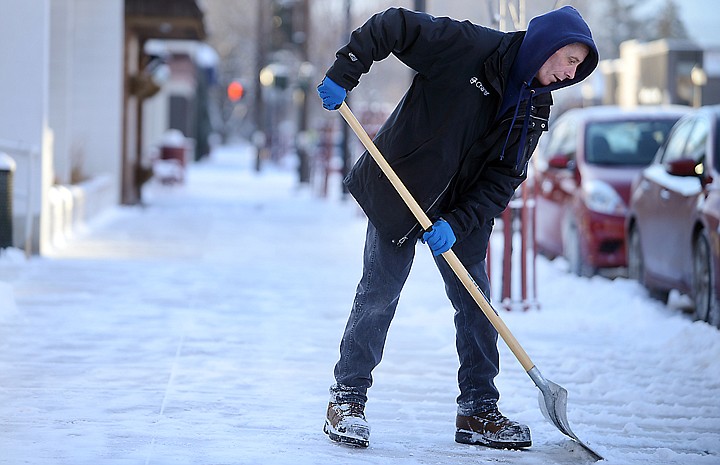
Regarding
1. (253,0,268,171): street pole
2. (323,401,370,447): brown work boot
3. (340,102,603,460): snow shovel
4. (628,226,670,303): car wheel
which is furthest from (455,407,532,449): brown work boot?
(253,0,268,171): street pole

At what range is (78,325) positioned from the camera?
796 centimetres

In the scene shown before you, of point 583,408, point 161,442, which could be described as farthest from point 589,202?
point 161,442

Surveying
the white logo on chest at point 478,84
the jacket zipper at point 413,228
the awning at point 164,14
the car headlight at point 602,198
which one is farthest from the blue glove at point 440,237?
the awning at point 164,14

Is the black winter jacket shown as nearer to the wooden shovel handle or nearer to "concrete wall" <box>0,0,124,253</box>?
the wooden shovel handle

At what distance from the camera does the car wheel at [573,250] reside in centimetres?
1143

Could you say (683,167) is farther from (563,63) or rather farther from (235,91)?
(235,91)

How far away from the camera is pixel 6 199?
10.8m

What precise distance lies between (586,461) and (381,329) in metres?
0.93

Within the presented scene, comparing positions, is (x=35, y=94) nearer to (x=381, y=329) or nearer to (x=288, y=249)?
(x=288, y=249)

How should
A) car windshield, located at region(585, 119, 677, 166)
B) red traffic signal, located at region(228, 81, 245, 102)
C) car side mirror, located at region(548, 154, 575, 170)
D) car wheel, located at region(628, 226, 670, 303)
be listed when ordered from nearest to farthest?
car wheel, located at region(628, 226, 670, 303), car side mirror, located at region(548, 154, 575, 170), car windshield, located at region(585, 119, 677, 166), red traffic signal, located at region(228, 81, 245, 102)

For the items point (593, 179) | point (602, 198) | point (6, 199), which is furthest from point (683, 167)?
point (6, 199)

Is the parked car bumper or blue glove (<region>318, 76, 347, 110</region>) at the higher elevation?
blue glove (<region>318, 76, 347, 110</region>)

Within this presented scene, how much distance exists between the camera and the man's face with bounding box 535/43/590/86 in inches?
196

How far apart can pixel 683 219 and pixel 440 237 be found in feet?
14.4
